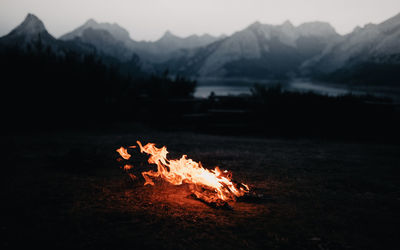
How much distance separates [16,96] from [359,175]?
1193cm

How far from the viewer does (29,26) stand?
77.6 metres

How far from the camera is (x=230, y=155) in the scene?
7992mm

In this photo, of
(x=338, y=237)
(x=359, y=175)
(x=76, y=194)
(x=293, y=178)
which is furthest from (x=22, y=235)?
(x=359, y=175)

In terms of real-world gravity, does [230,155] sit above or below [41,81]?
below

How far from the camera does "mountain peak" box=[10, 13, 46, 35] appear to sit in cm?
7353

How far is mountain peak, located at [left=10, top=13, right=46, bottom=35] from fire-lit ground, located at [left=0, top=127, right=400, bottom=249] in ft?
261

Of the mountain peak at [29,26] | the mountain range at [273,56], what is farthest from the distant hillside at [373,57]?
the mountain peak at [29,26]

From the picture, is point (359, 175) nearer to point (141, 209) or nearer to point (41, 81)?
point (141, 209)

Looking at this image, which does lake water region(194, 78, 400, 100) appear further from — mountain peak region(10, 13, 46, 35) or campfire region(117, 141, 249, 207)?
mountain peak region(10, 13, 46, 35)

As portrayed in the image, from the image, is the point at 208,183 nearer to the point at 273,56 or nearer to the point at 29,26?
the point at 29,26

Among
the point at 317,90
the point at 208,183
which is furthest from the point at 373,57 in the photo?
the point at 208,183

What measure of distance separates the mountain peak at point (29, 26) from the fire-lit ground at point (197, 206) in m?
79.6

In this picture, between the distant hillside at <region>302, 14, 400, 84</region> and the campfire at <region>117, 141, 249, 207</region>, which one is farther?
the distant hillside at <region>302, 14, 400, 84</region>

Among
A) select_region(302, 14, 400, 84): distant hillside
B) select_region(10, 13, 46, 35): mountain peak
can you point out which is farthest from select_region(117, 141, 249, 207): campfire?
select_region(10, 13, 46, 35): mountain peak
